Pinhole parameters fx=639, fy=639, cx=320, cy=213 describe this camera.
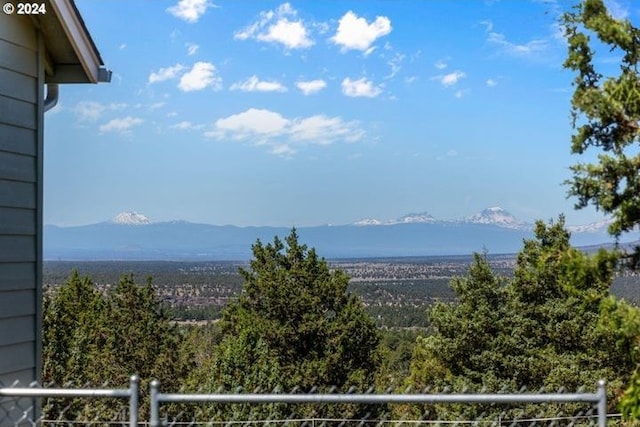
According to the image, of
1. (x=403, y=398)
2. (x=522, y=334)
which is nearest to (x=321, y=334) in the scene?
(x=522, y=334)

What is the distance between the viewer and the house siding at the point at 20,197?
4.54 m

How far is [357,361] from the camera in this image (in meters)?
23.8

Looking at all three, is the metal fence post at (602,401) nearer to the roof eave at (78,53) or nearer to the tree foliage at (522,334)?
the roof eave at (78,53)

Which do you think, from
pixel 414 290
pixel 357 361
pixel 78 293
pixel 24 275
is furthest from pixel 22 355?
pixel 414 290

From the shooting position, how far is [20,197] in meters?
4.73

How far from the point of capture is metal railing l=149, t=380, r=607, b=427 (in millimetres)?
2816

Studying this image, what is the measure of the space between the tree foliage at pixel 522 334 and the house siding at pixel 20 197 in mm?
13705

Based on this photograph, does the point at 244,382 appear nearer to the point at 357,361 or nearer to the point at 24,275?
the point at 357,361

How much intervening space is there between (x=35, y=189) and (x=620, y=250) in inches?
161

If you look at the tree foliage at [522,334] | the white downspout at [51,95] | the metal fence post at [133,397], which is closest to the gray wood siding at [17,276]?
the white downspout at [51,95]

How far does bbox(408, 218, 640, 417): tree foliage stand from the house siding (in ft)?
45.0

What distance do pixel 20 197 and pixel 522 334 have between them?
1728 centimetres

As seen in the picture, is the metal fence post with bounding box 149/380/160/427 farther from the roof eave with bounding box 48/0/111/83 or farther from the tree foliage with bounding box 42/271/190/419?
the tree foliage with bounding box 42/271/190/419

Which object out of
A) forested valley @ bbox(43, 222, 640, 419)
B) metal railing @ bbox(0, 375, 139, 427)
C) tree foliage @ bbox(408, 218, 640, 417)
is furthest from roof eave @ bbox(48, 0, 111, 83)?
tree foliage @ bbox(408, 218, 640, 417)
